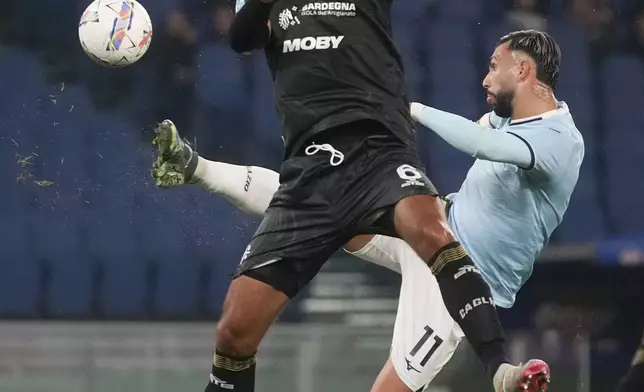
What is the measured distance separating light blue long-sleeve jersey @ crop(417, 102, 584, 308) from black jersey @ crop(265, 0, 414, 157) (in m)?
0.68

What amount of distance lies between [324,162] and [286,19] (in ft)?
1.38

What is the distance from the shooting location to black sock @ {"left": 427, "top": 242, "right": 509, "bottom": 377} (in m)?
2.68

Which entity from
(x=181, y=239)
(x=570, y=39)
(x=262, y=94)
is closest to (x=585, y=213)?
(x=570, y=39)

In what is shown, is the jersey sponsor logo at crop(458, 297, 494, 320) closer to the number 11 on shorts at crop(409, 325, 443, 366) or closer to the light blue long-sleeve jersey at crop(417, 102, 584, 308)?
the number 11 on shorts at crop(409, 325, 443, 366)

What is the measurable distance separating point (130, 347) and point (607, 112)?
2436 mm

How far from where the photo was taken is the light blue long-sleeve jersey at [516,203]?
3617 mm

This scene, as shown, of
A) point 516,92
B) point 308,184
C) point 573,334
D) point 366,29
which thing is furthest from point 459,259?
point 573,334

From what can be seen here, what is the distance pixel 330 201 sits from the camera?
2934mm

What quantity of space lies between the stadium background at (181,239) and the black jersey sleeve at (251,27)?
1.71 m

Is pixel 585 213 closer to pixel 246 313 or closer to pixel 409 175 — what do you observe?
pixel 409 175

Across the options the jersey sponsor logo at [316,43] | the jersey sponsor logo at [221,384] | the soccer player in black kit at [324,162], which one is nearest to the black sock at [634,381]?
the soccer player in black kit at [324,162]

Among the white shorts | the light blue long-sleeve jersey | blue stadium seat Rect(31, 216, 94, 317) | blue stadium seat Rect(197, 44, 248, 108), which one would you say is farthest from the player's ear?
blue stadium seat Rect(31, 216, 94, 317)

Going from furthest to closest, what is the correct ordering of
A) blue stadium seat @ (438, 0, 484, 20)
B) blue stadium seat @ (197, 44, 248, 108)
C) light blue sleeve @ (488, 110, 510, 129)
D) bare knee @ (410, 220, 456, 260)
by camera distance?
1. blue stadium seat @ (438, 0, 484, 20)
2. blue stadium seat @ (197, 44, 248, 108)
3. light blue sleeve @ (488, 110, 510, 129)
4. bare knee @ (410, 220, 456, 260)

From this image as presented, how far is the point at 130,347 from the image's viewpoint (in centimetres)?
467
